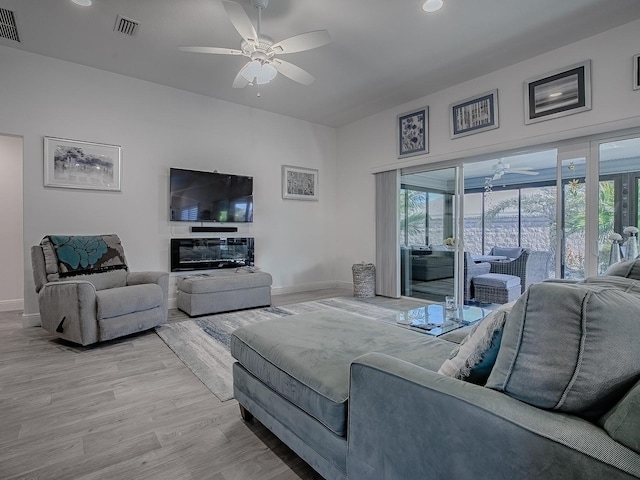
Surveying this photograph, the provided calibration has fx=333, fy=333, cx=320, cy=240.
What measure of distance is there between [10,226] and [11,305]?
1.10 metres

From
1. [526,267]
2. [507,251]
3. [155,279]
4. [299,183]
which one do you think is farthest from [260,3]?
[507,251]

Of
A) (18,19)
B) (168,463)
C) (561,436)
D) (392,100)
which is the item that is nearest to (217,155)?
(18,19)

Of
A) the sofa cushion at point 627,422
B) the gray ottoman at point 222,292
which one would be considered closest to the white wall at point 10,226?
the gray ottoman at point 222,292

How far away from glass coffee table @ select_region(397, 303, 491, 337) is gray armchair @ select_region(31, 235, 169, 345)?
251 cm

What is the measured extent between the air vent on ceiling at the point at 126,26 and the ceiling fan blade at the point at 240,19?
Result: 3.97ft

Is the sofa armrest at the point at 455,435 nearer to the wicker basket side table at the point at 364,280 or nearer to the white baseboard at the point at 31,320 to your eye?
the white baseboard at the point at 31,320

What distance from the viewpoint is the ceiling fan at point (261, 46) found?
262 centimetres

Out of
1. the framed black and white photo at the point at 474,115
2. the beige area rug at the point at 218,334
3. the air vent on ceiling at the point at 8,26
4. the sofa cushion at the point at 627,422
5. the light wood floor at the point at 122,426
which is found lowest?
the light wood floor at the point at 122,426

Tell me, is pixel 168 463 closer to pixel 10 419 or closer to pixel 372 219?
pixel 10 419

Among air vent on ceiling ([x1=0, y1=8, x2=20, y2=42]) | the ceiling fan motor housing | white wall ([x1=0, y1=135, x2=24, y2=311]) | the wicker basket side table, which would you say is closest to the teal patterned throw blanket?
white wall ([x1=0, y1=135, x2=24, y2=311])

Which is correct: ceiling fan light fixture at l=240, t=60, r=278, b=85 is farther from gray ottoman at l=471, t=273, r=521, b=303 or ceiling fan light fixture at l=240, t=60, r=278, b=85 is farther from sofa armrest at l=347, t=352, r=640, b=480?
gray ottoman at l=471, t=273, r=521, b=303

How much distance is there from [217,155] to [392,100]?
9.14 ft

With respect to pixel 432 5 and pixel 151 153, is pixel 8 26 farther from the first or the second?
pixel 432 5

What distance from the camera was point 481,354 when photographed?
1.03m
